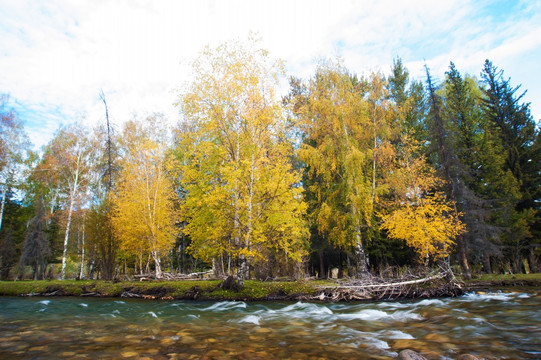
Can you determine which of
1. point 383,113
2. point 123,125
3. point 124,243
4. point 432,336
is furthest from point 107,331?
point 123,125

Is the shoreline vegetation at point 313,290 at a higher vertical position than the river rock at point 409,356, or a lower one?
lower

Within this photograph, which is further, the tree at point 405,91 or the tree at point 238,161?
the tree at point 405,91

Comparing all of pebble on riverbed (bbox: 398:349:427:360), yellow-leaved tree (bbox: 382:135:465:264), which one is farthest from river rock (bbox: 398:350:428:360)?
yellow-leaved tree (bbox: 382:135:465:264)

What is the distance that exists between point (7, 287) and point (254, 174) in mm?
18200

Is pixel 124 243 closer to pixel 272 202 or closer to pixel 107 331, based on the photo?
pixel 272 202

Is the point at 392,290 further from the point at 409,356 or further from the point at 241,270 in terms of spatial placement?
the point at 409,356

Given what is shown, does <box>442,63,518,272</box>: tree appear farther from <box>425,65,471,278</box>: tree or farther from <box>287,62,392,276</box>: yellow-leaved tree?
<box>287,62,392,276</box>: yellow-leaved tree

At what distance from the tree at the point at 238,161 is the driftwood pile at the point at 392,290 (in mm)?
2331

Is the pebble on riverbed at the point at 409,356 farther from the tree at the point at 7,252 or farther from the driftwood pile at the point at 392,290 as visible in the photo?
the tree at the point at 7,252

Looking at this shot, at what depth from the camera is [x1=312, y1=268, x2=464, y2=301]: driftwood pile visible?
1158 cm

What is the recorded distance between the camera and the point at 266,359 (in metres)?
4.15

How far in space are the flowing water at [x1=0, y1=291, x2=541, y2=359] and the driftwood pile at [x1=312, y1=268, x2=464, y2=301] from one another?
2823 millimetres

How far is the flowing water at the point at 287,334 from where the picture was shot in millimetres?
4441

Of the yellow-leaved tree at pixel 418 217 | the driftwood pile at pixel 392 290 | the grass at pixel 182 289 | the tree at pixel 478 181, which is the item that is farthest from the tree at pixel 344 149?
the driftwood pile at pixel 392 290
